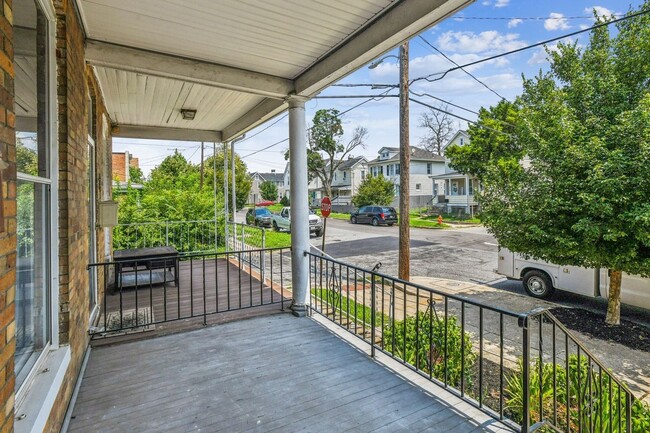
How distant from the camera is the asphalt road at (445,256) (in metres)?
7.53

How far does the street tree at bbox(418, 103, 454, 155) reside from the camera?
123ft

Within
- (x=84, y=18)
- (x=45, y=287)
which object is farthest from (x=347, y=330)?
(x=84, y=18)

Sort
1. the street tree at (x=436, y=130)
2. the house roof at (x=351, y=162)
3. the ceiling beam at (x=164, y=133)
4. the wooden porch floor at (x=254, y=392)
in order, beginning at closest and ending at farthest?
the wooden porch floor at (x=254, y=392) → the ceiling beam at (x=164, y=133) → the street tree at (x=436, y=130) → the house roof at (x=351, y=162)

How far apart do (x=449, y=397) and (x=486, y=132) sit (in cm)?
2256

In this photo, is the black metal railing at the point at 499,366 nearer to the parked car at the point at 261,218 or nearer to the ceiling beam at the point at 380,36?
the ceiling beam at the point at 380,36

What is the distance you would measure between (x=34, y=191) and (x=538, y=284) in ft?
28.3

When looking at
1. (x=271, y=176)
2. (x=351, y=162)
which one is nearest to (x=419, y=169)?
(x=351, y=162)

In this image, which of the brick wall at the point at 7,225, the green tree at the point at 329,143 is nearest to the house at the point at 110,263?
the brick wall at the point at 7,225

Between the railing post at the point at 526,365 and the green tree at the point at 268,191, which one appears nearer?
the railing post at the point at 526,365

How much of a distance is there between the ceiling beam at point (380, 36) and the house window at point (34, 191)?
7.25 feet

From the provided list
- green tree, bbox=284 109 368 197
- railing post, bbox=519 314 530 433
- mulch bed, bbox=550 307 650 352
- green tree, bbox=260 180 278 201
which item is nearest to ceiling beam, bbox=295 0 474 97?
railing post, bbox=519 314 530 433

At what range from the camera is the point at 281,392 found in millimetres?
2650

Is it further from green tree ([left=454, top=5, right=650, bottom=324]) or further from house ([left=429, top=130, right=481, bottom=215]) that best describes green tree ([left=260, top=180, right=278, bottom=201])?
green tree ([left=454, top=5, right=650, bottom=324])

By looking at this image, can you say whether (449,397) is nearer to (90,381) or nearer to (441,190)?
(90,381)
